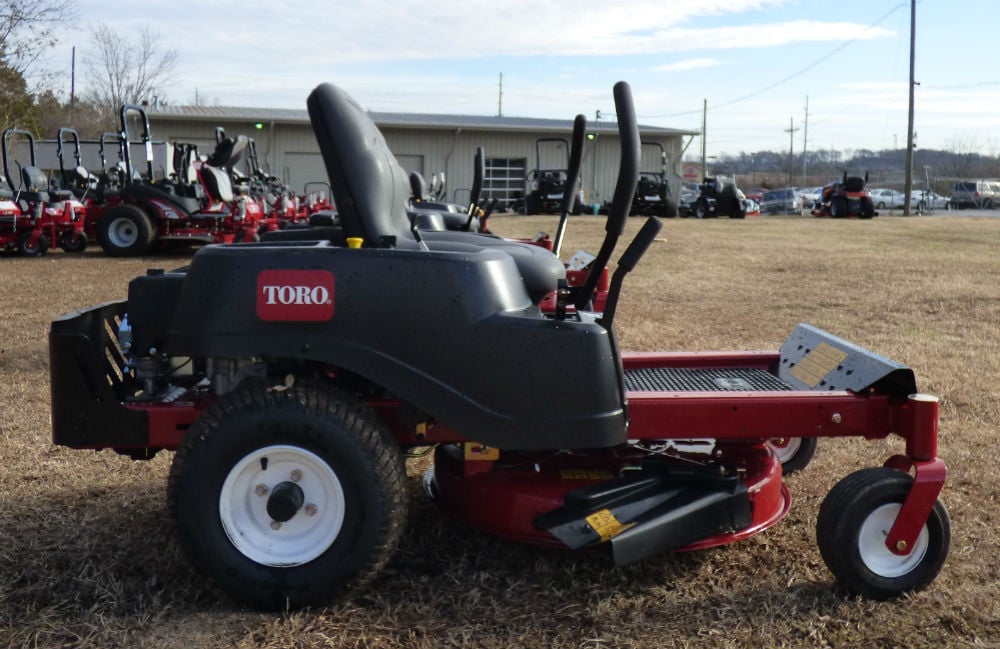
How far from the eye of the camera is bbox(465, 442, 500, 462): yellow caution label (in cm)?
289

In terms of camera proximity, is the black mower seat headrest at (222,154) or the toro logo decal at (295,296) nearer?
the toro logo decal at (295,296)

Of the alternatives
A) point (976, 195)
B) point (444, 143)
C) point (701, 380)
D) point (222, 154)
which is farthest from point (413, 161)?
point (701, 380)

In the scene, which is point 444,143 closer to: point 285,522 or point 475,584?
point 475,584

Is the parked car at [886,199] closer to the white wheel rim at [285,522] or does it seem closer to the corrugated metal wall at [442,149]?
the corrugated metal wall at [442,149]

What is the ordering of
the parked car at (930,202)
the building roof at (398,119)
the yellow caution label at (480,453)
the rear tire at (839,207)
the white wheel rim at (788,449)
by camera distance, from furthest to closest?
the parked car at (930,202) → the building roof at (398,119) → the rear tire at (839,207) → the white wheel rim at (788,449) → the yellow caution label at (480,453)

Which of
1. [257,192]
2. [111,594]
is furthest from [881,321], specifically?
[257,192]

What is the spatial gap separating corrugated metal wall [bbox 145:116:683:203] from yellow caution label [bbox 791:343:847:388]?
29222 mm

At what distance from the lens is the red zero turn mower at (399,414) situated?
8.21 feet

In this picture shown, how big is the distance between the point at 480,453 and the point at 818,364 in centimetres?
121

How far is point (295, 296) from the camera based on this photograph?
98.6 inches

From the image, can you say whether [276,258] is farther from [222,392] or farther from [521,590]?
[521,590]

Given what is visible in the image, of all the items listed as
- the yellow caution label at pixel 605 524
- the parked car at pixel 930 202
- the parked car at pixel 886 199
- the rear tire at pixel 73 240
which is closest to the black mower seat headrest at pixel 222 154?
the rear tire at pixel 73 240

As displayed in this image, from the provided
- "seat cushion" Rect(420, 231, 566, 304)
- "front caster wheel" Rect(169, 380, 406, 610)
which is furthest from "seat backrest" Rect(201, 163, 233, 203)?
"front caster wheel" Rect(169, 380, 406, 610)

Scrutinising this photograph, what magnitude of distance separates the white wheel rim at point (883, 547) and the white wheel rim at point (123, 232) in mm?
12496
